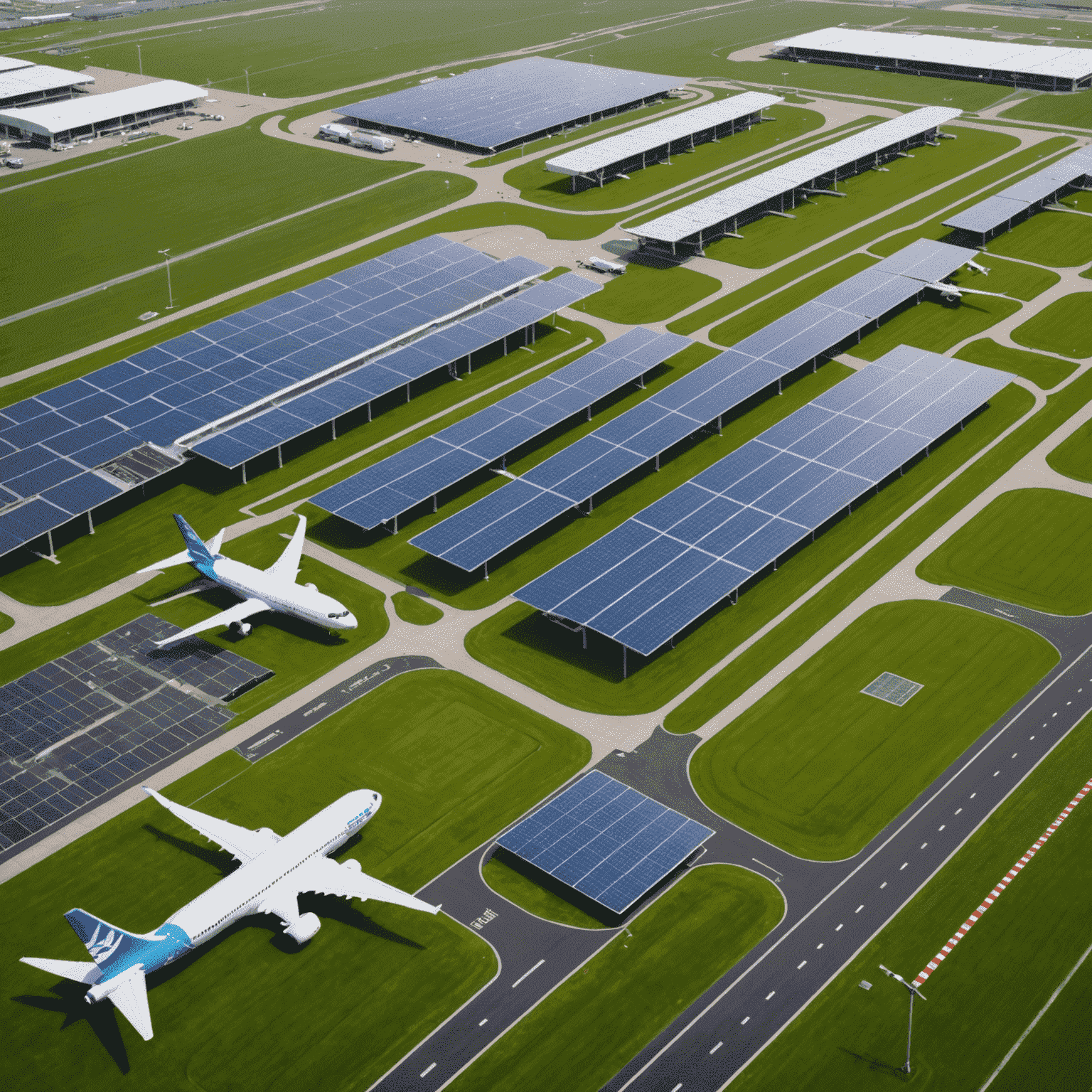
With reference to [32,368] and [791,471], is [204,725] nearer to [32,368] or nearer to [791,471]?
[791,471]

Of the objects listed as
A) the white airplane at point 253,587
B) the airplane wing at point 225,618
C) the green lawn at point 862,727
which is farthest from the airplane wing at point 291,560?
the green lawn at point 862,727

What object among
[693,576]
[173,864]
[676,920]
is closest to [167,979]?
[173,864]

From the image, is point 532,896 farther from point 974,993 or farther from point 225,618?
point 225,618

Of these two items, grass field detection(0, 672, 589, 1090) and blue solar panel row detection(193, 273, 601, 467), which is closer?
grass field detection(0, 672, 589, 1090)

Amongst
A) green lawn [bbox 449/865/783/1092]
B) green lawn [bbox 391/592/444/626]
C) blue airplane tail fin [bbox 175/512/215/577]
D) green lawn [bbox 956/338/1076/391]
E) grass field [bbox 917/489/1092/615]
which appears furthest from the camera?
green lawn [bbox 956/338/1076/391]

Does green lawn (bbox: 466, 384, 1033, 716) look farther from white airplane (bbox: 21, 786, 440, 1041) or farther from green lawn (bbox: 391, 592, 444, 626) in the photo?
white airplane (bbox: 21, 786, 440, 1041)

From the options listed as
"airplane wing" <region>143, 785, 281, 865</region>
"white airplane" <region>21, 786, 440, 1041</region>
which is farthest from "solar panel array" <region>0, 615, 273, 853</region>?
"white airplane" <region>21, 786, 440, 1041</region>

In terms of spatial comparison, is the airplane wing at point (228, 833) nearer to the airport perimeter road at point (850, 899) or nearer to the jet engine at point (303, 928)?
the jet engine at point (303, 928)

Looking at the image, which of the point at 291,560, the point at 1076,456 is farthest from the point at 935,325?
the point at 291,560
